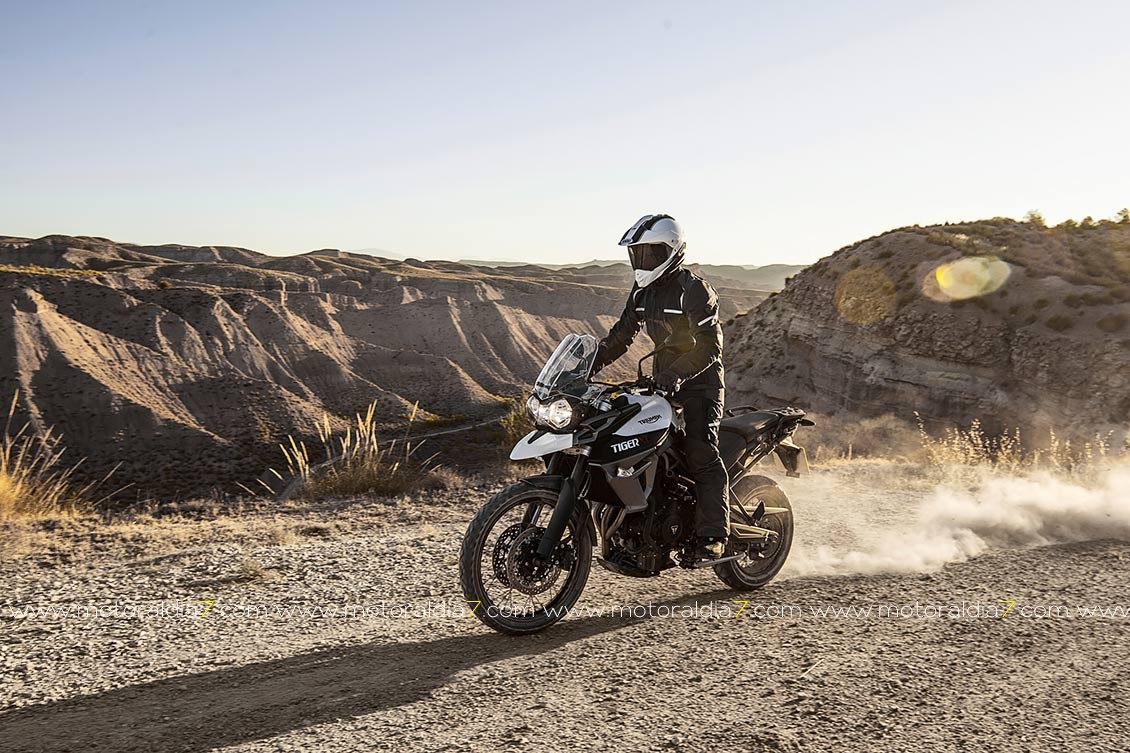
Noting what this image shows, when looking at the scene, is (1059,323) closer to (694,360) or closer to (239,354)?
(694,360)

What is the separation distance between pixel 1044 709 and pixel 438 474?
28.6ft

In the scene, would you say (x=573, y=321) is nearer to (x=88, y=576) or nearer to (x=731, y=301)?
(x=731, y=301)

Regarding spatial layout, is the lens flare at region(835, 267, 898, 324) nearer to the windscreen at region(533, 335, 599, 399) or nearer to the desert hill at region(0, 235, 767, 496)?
the desert hill at region(0, 235, 767, 496)

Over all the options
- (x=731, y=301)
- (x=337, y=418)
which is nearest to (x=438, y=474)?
(x=337, y=418)

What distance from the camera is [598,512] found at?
17.1 ft

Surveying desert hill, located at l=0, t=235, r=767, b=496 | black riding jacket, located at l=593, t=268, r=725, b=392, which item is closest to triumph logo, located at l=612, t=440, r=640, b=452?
black riding jacket, located at l=593, t=268, r=725, b=392

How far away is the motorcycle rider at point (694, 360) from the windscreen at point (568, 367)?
0.81ft

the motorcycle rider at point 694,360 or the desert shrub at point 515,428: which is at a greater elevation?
the motorcycle rider at point 694,360

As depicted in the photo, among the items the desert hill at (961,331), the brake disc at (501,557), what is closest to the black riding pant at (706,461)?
the brake disc at (501,557)

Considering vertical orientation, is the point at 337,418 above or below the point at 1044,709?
below

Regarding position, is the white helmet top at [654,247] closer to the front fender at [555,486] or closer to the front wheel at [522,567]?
the front fender at [555,486]

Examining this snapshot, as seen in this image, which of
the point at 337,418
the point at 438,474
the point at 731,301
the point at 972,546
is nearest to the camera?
the point at 972,546

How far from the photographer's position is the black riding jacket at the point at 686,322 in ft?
17.3

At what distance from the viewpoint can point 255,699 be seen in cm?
402
